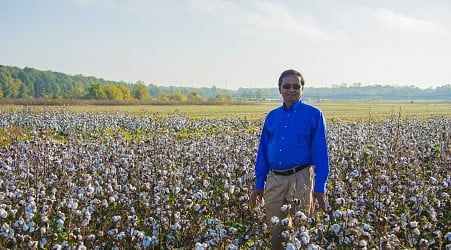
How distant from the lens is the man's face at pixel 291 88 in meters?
4.84

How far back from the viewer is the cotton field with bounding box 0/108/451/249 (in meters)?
5.20

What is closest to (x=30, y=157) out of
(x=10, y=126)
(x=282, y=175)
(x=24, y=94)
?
(x=282, y=175)

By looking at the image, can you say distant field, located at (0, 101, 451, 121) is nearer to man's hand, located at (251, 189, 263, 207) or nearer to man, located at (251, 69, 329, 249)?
man's hand, located at (251, 189, 263, 207)

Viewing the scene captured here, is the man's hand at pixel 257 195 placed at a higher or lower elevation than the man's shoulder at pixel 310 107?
lower

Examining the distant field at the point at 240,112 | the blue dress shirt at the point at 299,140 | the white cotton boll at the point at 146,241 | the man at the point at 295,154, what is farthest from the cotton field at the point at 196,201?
the distant field at the point at 240,112

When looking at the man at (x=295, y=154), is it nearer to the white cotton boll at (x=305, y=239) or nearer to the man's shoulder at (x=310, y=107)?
the man's shoulder at (x=310, y=107)

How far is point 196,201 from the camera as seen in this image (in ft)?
24.3

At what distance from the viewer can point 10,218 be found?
651 cm

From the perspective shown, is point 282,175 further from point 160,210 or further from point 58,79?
point 58,79

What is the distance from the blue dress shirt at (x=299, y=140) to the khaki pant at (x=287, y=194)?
12 cm

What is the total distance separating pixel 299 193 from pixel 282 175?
281mm

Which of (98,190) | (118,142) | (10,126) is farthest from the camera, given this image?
(10,126)

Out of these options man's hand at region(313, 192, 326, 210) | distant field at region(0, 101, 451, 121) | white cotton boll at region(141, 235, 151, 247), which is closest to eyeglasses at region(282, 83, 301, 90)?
man's hand at region(313, 192, 326, 210)

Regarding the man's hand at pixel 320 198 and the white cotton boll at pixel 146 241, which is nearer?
the man's hand at pixel 320 198
